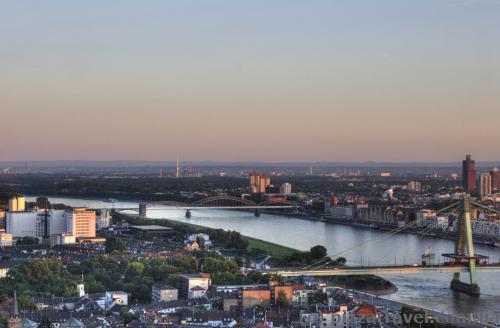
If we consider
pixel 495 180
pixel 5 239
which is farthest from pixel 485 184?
pixel 5 239

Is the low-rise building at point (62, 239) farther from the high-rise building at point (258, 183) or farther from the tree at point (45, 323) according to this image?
the high-rise building at point (258, 183)

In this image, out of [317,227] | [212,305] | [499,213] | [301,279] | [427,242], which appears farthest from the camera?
[317,227]

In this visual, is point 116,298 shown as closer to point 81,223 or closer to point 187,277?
point 187,277

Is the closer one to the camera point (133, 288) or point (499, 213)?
point (133, 288)

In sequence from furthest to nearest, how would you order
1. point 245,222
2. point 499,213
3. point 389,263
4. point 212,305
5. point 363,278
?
point 245,222
point 499,213
point 389,263
point 363,278
point 212,305

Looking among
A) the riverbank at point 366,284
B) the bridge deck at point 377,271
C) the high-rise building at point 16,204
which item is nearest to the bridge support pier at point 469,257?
the bridge deck at point 377,271

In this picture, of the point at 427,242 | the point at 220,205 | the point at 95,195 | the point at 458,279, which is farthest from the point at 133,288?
the point at 95,195

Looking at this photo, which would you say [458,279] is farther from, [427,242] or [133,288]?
[427,242]

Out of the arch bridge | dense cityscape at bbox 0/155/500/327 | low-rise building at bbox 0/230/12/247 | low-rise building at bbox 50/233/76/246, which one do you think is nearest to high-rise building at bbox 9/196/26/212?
dense cityscape at bbox 0/155/500/327
